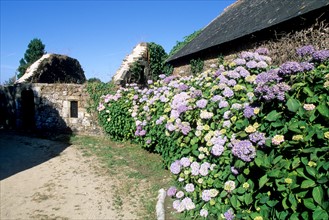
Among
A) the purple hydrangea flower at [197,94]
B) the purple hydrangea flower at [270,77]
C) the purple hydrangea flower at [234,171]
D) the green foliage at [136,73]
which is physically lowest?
the purple hydrangea flower at [234,171]

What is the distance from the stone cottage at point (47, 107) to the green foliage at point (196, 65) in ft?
19.0

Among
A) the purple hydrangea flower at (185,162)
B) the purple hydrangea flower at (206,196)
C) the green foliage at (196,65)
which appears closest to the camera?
the purple hydrangea flower at (206,196)

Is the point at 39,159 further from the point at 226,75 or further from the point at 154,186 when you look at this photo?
the point at 226,75

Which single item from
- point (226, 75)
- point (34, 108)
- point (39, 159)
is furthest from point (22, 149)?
point (226, 75)

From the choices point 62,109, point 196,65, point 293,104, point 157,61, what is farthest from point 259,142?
point 157,61

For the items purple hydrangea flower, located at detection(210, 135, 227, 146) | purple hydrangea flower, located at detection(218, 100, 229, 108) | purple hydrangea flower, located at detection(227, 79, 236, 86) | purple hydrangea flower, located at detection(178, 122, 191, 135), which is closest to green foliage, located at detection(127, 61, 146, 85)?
purple hydrangea flower, located at detection(178, 122, 191, 135)

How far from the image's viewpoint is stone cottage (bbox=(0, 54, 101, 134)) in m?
13.0

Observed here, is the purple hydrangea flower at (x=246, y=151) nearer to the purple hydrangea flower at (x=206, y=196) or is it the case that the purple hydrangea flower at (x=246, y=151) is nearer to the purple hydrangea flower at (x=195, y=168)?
the purple hydrangea flower at (x=206, y=196)

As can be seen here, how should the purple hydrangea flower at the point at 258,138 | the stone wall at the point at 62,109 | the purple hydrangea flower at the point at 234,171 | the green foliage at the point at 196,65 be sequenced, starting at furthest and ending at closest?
the green foliage at the point at 196,65 → the stone wall at the point at 62,109 → the purple hydrangea flower at the point at 234,171 → the purple hydrangea flower at the point at 258,138

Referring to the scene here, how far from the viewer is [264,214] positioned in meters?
2.70

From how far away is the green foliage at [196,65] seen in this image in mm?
13891

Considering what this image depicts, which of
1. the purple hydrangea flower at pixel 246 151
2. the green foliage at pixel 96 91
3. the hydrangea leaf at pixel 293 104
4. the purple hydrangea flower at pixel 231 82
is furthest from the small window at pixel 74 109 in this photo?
the hydrangea leaf at pixel 293 104

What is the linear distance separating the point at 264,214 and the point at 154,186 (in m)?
3.44

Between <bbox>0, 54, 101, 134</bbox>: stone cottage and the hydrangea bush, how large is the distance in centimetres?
899
